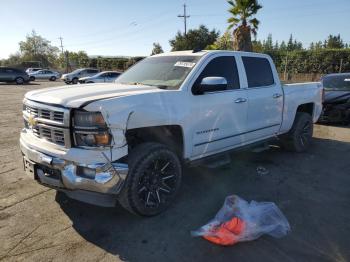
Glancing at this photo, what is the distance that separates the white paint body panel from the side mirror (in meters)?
0.11

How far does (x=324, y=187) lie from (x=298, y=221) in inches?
53.2

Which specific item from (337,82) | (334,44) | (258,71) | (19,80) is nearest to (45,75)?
(19,80)

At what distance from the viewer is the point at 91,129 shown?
3244 millimetres

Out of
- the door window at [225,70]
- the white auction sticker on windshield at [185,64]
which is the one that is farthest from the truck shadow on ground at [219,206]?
the white auction sticker on windshield at [185,64]

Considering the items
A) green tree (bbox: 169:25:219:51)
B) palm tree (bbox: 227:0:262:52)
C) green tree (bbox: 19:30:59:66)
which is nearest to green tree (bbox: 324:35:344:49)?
green tree (bbox: 169:25:219:51)

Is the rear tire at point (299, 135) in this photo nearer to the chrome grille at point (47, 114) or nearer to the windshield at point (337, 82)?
the windshield at point (337, 82)

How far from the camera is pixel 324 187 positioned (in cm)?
487

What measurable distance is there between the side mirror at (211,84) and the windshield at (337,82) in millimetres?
7715

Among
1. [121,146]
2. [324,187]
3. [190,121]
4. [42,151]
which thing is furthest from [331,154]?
[42,151]

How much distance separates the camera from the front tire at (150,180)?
3.54 m

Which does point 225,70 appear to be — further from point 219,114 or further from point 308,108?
point 308,108

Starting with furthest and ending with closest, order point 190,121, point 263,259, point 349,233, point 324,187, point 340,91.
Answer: point 340,91
point 324,187
point 190,121
point 349,233
point 263,259

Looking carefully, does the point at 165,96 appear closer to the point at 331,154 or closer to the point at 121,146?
the point at 121,146

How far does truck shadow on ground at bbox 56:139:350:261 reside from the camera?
3168 mm
